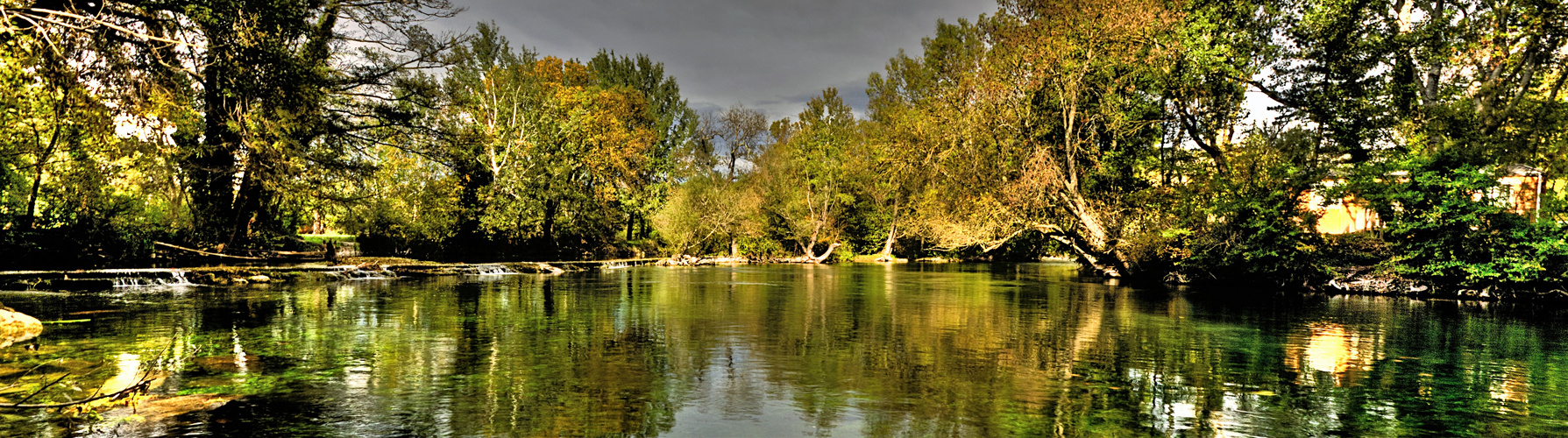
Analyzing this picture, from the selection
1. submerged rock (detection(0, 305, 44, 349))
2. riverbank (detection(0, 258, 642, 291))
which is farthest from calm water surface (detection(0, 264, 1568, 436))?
riverbank (detection(0, 258, 642, 291))

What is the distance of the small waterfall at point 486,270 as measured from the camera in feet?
99.9

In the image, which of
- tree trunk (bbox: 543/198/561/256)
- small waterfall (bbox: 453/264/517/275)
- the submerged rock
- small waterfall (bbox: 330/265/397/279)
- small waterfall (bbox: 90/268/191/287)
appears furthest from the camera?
tree trunk (bbox: 543/198/561/256)

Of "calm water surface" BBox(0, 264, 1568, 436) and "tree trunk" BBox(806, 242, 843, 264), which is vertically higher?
"tree trunk" BBox(806, 242, 843, 264)

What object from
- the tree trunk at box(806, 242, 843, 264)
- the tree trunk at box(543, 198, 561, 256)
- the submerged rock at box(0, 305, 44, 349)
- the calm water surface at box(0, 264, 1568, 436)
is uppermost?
the tree trunk at box(543, 198, 561, 256)

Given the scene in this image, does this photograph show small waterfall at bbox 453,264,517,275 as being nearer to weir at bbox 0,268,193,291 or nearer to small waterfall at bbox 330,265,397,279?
small waterfall at bbox 330,265,397,279

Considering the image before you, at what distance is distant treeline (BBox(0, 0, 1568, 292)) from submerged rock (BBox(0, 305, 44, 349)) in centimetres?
310

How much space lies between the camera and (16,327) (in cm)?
1022

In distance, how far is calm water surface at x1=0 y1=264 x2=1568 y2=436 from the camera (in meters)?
6.02

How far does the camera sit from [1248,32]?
2450cm

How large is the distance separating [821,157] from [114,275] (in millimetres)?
39227

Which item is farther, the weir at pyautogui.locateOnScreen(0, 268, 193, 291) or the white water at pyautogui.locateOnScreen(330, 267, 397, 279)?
the white water at pyautogui.locateOnScreen(330, 267, 397, 279)

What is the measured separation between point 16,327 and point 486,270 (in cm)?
2128

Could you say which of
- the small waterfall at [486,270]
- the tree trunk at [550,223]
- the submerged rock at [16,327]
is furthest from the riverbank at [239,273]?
the submerged rock at [16,327]

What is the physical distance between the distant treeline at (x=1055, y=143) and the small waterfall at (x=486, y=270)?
13.5 feet
